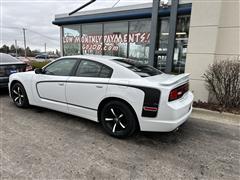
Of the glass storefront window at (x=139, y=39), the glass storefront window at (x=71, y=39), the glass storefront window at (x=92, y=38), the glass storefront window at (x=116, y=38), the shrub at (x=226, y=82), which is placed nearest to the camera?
the shrub at (x=226, y=82)

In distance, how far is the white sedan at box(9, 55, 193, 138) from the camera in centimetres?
295

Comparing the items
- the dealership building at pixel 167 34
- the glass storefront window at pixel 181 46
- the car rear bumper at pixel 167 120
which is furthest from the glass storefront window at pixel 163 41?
the car rear bumper at pixel 167 120

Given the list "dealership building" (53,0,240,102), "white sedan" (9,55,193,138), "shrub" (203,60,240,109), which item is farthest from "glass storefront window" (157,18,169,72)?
"white sedan" (9,55,193,138)

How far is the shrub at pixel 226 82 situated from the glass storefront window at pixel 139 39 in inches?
195

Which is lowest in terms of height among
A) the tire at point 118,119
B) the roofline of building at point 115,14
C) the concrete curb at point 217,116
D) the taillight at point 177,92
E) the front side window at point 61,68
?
the concrete curb at point 217,116

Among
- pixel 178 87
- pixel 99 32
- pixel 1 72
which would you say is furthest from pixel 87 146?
pixel 99 32

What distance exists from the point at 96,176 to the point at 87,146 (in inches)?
31.1

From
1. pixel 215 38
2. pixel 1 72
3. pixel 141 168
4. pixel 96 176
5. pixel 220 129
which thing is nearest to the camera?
pixel 96 176

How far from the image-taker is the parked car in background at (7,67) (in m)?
5.94

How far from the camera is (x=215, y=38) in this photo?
5.24 meters

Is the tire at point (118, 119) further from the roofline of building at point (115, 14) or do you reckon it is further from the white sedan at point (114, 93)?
the roofline of building at point (115, 14)

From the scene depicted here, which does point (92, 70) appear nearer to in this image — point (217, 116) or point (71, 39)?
point (217, 116)

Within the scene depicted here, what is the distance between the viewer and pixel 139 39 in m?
9.86

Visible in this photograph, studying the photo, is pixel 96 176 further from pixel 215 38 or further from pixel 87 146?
pixel 215 38
